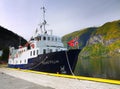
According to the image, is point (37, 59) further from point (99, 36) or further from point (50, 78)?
point (99, 36)

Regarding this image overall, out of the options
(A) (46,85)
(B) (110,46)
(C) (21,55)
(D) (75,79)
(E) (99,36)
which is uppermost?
(E) (99,36)

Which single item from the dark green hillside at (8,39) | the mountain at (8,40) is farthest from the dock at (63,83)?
the dark green hillside at (8,39)

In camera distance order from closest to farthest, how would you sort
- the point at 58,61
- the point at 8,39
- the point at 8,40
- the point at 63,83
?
1. the point at 63,83
2. the point at 58,61
3. the point at 8,40
4. the point at 8,39

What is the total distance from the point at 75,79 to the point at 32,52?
1220 centimetres

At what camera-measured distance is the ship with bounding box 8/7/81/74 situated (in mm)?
14773

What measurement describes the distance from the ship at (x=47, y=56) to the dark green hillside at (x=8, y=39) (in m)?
62.3

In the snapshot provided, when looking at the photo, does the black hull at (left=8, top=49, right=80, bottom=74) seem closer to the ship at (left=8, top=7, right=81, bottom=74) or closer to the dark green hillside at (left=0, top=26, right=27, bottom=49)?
the ship at (left=8, top=7, right=81, bottom=74)

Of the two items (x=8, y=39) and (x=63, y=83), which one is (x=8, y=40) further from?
(x=63, y=83)

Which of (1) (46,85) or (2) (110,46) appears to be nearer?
(1) (46,85)

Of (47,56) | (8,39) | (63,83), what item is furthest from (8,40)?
(63,83)

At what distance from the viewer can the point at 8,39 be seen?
287ft

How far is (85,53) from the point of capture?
17162 centimetres

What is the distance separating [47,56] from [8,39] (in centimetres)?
7777

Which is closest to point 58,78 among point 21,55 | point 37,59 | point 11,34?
point 37,59
